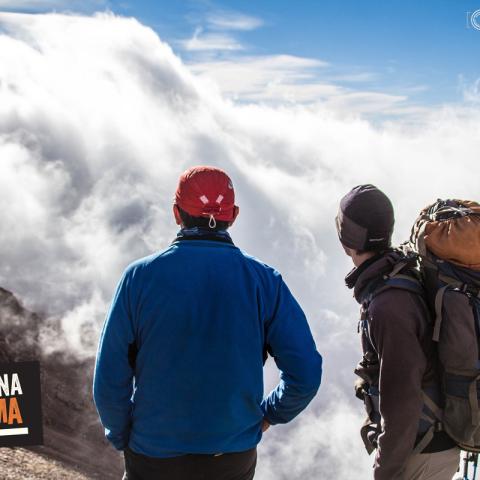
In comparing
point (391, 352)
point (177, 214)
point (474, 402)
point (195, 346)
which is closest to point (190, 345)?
point (195, 346)

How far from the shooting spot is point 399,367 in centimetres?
431

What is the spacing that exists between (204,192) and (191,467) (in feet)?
7.11

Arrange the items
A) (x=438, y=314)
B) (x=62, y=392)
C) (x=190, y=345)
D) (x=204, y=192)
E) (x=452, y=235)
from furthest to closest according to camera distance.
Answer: (x=62, y=392)
(x=452, y=235)
(x=204, y=192)
(x=438, y=314)
(x=190, y=345)

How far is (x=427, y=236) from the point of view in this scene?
4699 mm

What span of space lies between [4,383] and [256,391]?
8.65 metres

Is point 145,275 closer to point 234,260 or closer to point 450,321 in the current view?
point 234,260

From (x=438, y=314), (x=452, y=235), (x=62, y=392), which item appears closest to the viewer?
(x=438, y=314)

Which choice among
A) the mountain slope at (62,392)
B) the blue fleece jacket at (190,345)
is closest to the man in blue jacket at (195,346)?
the blue fleece jacket at (190,345)

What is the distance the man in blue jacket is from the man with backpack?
1.90ft

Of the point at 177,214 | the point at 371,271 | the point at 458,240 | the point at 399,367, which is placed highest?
the point at 177,214

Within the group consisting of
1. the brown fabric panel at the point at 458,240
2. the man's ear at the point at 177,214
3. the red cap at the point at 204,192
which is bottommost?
the brown fabric panel at the point at 458,240

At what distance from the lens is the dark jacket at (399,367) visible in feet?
14.1

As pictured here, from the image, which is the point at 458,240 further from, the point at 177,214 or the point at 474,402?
the point at 177,214

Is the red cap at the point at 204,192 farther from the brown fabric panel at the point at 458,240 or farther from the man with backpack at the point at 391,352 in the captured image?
the brown fabric panel at the point at 458,240
